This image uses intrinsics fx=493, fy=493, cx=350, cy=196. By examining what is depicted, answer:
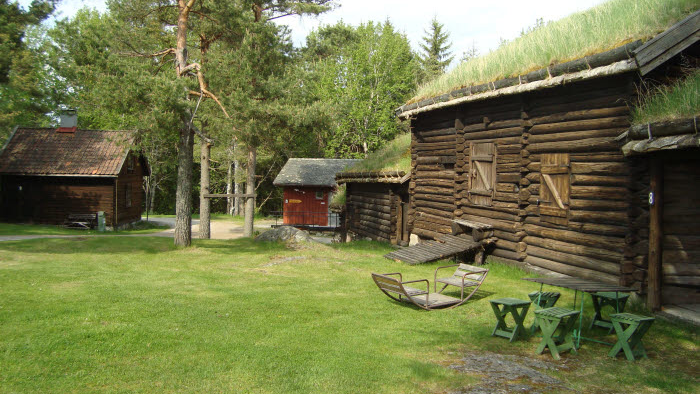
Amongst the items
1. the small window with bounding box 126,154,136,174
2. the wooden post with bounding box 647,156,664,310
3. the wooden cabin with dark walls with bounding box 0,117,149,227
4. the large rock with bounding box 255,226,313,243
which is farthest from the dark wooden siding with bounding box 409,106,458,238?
the small window with bounding box 126,154,136,174

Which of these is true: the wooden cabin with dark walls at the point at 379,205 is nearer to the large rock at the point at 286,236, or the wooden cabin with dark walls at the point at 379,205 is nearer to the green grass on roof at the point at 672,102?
the large rock at the point at 286,236

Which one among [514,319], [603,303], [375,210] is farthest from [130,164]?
[603,303]

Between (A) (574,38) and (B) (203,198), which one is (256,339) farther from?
(B) (203,198)

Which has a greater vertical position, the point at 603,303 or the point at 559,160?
the point at 559,160

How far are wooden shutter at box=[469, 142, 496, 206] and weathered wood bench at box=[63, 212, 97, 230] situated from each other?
23496mm

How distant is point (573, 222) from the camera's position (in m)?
10.8

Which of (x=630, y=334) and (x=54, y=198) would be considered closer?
(x=630, y=334)

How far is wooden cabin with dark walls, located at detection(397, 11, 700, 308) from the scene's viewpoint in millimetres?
9242

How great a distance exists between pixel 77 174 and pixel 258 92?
1657 cm

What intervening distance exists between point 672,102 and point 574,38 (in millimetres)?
3457

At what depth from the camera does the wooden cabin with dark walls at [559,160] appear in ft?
30.3

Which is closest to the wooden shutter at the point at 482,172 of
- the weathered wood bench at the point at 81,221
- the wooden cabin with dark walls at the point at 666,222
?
the wooden cabin with dark walls at the point at 666,222

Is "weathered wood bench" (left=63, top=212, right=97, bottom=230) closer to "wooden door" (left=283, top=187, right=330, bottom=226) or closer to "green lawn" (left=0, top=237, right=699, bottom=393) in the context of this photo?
"wooden door" (left=283, top=187, right=330, bottom=226)

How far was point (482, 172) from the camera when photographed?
13.9m
